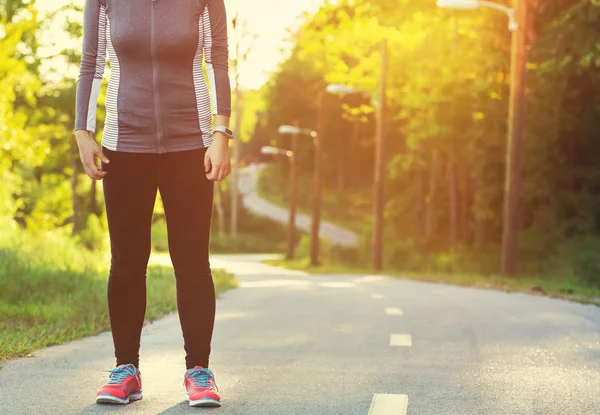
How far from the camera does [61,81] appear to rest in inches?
1527

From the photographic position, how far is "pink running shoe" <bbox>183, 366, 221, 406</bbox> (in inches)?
185

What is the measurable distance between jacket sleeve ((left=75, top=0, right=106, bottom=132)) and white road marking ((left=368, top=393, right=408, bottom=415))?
1750mm

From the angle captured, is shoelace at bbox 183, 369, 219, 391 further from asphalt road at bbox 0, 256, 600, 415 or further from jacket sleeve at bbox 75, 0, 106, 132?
jacket sleeve at bbox 75, 0, 106, 132

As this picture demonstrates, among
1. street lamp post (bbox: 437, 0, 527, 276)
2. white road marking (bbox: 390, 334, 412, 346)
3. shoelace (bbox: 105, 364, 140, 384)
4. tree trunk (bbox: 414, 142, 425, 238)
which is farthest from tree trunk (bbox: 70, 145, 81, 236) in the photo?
shoelace (bbox: 105, 364, 140, 384)

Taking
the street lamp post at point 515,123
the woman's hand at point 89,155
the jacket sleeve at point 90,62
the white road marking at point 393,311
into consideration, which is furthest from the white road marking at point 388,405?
the street lamp post at point 515,123

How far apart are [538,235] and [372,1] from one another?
7.26 metres

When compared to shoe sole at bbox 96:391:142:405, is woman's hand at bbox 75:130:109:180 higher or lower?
higher

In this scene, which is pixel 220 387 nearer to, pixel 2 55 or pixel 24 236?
pixel 24 236

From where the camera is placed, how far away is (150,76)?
4875 mm

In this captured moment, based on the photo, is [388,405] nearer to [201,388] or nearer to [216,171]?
[201,388]

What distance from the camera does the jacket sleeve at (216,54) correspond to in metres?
5.04

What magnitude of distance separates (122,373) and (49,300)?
17.7 ft

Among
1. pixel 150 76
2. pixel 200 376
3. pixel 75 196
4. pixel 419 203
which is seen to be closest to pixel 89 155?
pixel 150 76

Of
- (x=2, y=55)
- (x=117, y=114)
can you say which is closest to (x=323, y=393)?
(x=117, y=114)
